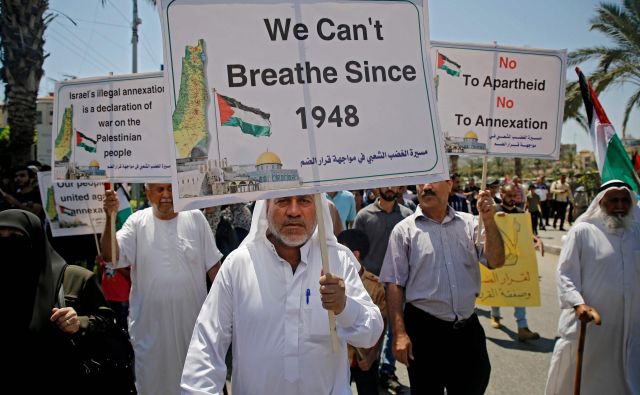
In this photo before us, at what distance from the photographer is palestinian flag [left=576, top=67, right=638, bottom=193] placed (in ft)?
13.1

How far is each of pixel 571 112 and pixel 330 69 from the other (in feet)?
66.0

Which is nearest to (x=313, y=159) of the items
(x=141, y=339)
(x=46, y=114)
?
(x=141, y=339)

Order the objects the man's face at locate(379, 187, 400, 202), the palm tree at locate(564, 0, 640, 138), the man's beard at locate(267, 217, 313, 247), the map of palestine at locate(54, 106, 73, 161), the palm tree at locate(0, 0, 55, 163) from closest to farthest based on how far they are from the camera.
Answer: the man's beard at locate(267, 217, 313, 247)
the map of palestine at locate(54, 106, 73, 161)
the man's face at locate(379, 187, 400, 202)
the palm tree at locate(0, 0, 55, 163)
the palm tree at locate(564, 0, 640, 138)

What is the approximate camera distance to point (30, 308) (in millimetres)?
2477

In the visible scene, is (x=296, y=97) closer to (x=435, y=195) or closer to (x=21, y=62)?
(x=435, y=195)

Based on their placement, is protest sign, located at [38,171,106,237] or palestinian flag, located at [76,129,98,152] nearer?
palestinian flag, located at [76,129,98,152]

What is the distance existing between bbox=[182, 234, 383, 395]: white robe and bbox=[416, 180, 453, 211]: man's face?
1.40 meters

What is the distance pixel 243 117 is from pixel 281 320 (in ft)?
2.96

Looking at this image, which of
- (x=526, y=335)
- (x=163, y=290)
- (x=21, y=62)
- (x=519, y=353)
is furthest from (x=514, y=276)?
(x=21, y=62)

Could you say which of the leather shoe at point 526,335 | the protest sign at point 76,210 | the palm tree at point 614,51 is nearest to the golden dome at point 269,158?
the protest sign at point 76,210

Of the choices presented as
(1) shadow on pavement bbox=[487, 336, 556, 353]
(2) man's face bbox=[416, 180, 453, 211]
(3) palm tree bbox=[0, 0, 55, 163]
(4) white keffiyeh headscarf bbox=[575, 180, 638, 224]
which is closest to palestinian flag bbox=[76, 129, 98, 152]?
(2) man's face bbox=[416, 180, 453, 211]

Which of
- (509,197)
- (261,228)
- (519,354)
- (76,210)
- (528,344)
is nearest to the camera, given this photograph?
(261,228)

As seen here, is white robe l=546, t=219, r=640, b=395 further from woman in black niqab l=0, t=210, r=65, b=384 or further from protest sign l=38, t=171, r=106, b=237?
protest sign l=38, t=171, r=106, b=237

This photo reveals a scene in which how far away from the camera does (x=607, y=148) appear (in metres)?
4.05
